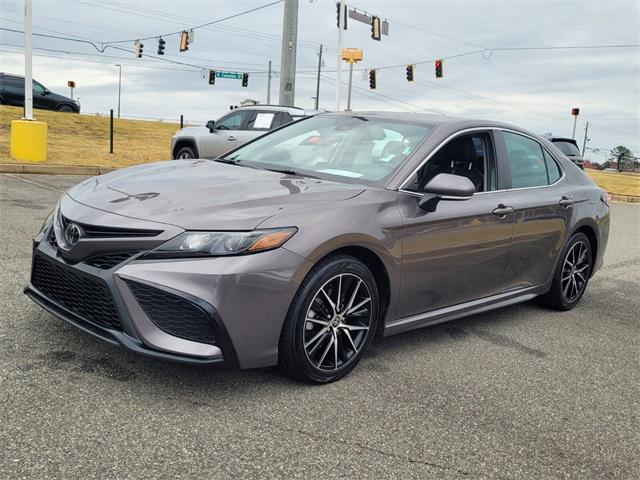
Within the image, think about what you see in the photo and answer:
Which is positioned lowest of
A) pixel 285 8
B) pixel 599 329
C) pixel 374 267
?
pixel 599 329

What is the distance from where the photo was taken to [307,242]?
10.8ft

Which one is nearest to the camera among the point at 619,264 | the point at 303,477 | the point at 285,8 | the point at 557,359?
the point at 303,477

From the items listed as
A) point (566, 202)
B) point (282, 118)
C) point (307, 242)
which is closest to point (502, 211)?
point (566, 202)

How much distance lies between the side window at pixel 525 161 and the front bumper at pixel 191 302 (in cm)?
243

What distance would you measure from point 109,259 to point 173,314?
1.39 feet

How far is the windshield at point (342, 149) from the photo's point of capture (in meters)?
4.14

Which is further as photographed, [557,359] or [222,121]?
[222,121]

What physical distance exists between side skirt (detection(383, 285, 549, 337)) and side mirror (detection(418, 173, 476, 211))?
0.71 m

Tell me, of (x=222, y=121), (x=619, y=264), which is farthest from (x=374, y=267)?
(x=222, y=121)

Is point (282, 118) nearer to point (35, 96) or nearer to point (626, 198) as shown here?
point (626, 198)

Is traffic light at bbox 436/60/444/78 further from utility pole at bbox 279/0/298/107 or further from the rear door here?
the rear door

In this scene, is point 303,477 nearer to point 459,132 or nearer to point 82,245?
point 82,245

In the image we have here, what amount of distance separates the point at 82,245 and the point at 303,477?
1.55 metres

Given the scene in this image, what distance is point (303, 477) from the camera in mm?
2598
